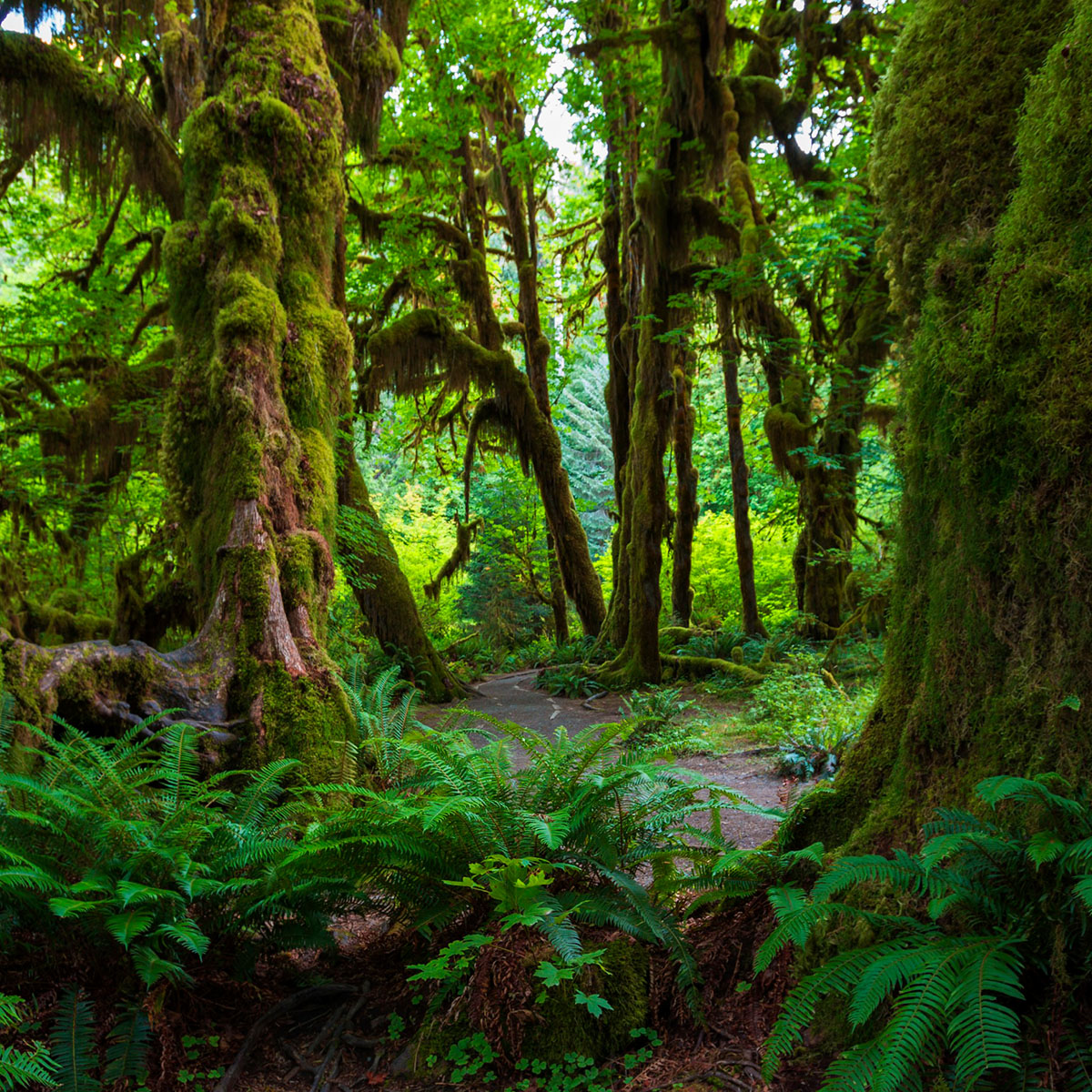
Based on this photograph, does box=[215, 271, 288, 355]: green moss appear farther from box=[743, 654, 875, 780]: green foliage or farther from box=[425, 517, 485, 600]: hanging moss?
box=[425, 517, 485, 600]: hanging moss

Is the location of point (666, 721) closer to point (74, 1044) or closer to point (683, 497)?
point (74, 1044)

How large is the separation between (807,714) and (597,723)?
2.33 m

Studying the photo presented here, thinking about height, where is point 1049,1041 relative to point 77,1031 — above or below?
above

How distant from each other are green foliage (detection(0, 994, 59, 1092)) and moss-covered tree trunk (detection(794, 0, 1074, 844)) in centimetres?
248

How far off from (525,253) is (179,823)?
1499 centimetres

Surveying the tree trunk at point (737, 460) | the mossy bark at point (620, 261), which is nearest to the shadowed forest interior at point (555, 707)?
the tree trunk at point (737, 460)

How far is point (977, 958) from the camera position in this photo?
5.87 feet

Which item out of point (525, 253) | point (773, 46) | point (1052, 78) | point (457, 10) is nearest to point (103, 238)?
point (457, 10)

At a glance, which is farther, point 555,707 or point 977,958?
point 555,707

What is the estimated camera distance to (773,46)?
1198cm

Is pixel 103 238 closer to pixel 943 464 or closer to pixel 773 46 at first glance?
pixel 773 46

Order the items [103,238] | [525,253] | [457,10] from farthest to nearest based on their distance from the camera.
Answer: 1. [525,253]
2. [457,10]
3. [103,238]

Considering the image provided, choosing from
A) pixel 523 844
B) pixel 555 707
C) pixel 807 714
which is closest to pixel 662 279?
pixel 555 707

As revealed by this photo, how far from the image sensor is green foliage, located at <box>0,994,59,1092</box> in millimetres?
1914
